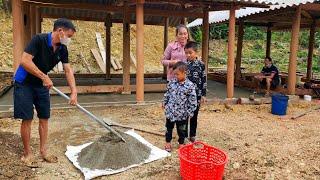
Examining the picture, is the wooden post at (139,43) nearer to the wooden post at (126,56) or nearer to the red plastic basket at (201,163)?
the wooden post at (126,56)

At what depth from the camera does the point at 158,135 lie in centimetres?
574

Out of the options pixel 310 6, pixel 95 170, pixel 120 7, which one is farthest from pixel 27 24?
pixel 310 6

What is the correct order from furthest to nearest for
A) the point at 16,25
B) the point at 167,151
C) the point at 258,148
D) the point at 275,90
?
the point at 275,90 < the point at 16,25 < the point at 258,148 < the point at 167,151

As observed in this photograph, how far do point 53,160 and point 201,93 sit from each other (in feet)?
7.43

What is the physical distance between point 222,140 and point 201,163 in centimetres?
215

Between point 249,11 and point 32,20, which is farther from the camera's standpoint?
point 249,11

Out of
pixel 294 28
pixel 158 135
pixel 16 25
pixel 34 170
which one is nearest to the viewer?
pixel 34 170

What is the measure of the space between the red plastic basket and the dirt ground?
0.28 m

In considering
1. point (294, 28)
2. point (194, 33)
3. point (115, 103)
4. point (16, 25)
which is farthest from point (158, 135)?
point (194, 33)

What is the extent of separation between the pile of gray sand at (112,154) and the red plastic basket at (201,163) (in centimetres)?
67

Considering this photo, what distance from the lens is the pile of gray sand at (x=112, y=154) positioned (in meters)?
4.24

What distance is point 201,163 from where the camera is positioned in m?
Result: 3.65

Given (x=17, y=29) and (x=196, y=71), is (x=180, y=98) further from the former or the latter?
(x=17, y=29)

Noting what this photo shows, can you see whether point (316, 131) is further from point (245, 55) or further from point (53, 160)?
point (245, 55)
